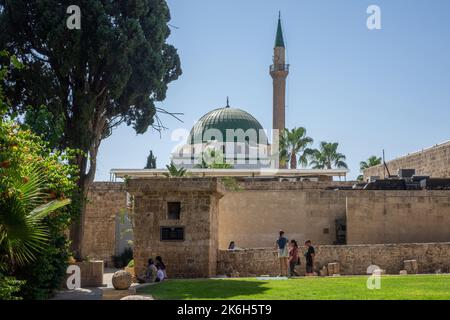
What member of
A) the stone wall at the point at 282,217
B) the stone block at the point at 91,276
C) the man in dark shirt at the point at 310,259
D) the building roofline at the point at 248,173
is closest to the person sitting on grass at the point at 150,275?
the stone block at the point at 91,276

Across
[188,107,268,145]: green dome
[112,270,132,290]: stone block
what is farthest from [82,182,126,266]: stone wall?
[188,107,268,145]: green dome

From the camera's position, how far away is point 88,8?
890 inches

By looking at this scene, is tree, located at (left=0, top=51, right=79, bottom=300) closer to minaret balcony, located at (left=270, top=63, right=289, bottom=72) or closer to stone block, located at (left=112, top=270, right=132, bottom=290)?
stone block, located at (left=112, top=270, right=132, bottom=290)

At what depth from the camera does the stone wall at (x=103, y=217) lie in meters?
31.7

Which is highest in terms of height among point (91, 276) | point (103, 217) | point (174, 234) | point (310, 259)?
point (103, 217)

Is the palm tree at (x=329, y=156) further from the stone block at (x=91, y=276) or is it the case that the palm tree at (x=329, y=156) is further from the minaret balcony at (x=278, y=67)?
the stone block at (x=91, y=276)

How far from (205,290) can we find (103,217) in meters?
18.1

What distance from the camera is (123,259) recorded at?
3077cm

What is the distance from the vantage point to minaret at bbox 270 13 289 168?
49312mm

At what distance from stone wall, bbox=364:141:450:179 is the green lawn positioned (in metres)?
17.1

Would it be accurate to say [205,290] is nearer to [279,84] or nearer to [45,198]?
[45,198]

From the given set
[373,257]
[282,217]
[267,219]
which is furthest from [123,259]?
[373,257]

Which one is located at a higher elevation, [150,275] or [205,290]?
[150,275]
